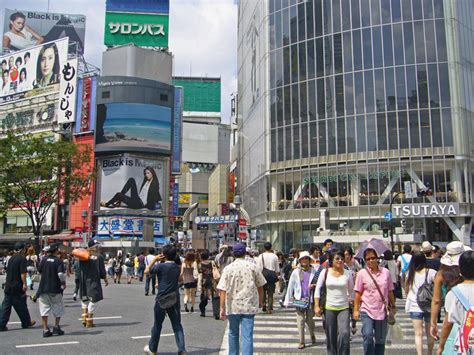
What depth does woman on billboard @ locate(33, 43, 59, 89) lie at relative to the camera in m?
71.2

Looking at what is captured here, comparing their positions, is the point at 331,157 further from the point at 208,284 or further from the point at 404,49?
the point at 208,284

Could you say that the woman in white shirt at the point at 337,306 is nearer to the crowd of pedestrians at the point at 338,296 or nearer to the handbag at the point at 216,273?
the crowd of pedestrians at the point at 338,296

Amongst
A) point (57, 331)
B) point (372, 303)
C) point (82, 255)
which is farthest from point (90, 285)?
point (372, 303)

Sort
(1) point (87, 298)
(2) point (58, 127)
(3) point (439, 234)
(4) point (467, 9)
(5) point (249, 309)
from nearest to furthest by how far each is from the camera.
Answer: (5) point (249, 309) < (1) point (87, 298) < (3) point (439, 234) < (4) point (467, 9) < (2) point (58, 127)

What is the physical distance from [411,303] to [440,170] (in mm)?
37466

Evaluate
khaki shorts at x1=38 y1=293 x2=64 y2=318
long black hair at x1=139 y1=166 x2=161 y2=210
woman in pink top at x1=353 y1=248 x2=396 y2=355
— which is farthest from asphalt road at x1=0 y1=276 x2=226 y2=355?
long black hair at x1=139 y1=166 x2=161 y2=210

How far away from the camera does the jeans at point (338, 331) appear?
7074 mm

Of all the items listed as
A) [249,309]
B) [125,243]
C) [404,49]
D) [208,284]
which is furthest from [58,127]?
[249,309]

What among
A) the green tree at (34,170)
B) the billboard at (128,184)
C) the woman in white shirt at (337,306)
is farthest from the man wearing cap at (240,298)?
the billboard at (128,184)

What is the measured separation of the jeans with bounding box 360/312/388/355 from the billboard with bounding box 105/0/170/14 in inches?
2892

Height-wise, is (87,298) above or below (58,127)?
below

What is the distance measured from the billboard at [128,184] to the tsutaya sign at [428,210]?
3443 cm

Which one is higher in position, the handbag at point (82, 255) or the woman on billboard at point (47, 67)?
the woman on billboard at point (47, 67)

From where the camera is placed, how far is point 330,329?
7.29 meters
